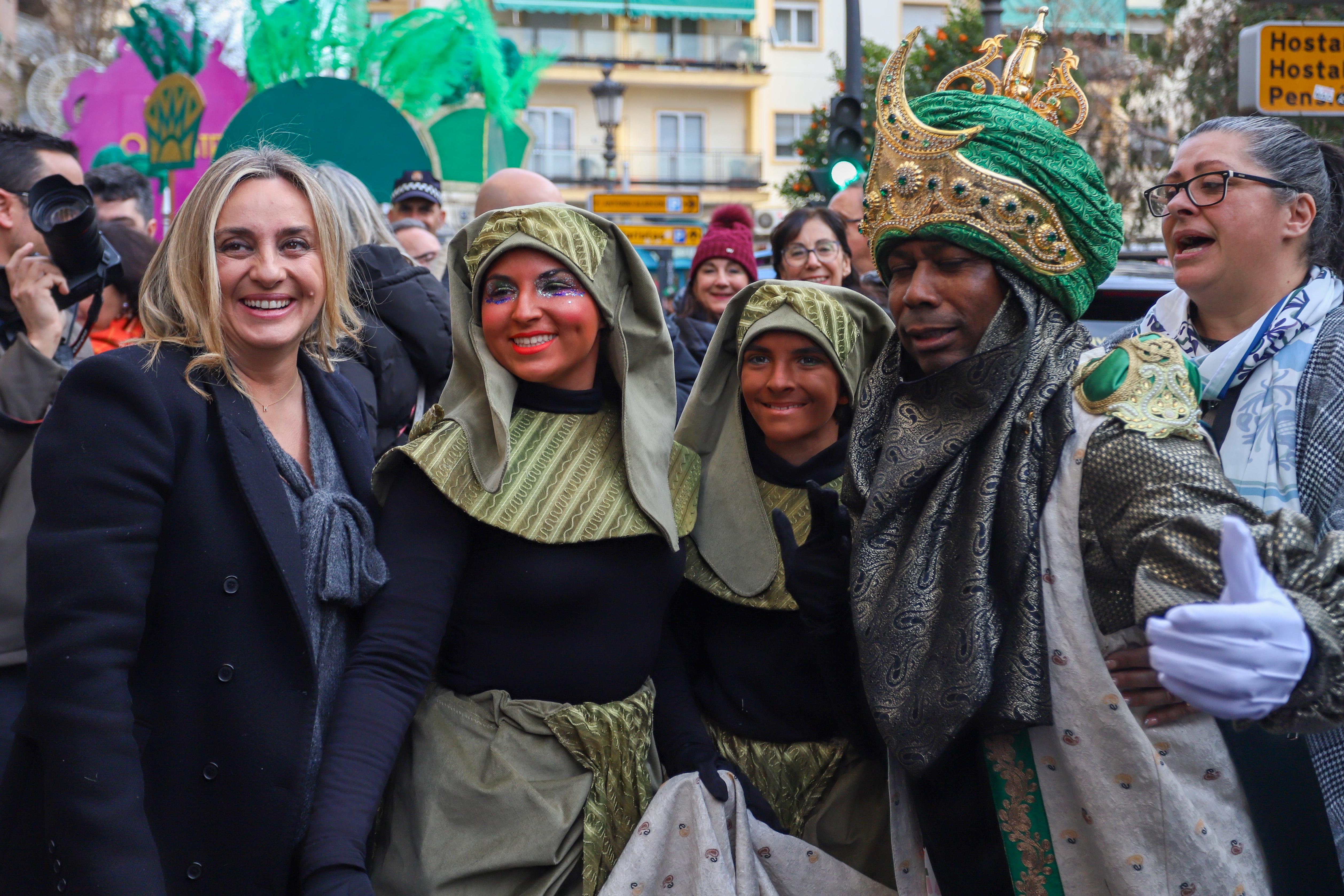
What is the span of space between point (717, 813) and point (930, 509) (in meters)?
0.79

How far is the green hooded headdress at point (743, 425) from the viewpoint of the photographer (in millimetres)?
2625

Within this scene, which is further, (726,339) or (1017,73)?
(726,339)

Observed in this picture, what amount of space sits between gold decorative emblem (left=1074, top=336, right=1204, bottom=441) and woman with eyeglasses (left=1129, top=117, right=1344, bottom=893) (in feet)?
2.28

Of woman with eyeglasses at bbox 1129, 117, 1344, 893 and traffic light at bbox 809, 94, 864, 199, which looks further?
traffic light at bbox 809, 94, 864, 199

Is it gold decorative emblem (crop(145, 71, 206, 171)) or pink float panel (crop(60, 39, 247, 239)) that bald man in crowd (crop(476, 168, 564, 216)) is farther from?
pink float panel (crop(60, 39, 247, 239))

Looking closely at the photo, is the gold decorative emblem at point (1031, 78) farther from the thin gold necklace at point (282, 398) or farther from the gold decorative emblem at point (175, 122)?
the gold decorative emblem at point (175, 122)

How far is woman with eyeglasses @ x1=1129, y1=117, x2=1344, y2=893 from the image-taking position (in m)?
2.22

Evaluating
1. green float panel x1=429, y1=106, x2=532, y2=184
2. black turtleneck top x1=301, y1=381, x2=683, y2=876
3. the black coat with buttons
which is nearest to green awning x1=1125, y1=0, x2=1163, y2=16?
green float panel x1=429, y1=106, x2=532, y2=184

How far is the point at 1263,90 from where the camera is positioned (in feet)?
19.2

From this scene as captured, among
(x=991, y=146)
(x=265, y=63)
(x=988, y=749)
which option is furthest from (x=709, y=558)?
(x=265, y=63)

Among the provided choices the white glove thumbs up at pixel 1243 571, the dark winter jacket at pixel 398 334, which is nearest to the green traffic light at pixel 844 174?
the dark winter jacket at pixel 398 334

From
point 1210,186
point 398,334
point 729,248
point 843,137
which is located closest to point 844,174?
point 843,137

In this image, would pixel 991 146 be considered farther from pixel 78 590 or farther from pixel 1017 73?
pixel 78 590

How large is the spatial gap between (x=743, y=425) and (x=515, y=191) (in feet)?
6.10
